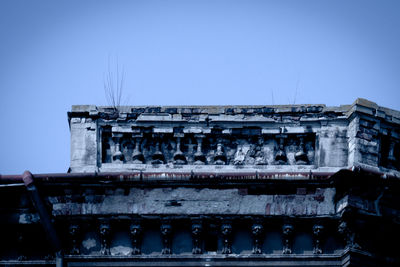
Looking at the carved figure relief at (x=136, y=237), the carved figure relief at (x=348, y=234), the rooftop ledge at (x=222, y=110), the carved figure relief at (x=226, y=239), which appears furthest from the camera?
the rooftop ledge at (x=222, y=110)

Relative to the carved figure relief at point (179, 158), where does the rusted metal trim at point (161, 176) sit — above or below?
below

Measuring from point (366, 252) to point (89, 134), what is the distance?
566 cm

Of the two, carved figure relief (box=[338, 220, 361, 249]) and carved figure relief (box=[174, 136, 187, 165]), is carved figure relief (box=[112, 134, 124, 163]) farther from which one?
carved figure relief (box=[338, 220, 361, 249])

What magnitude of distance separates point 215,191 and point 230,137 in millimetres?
1366

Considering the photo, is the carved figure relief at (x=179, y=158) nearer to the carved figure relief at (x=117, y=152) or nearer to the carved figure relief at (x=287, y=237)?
the carved figure relief at (x=117, y=152)

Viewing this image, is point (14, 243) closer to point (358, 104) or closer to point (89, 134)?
point (89, 134)

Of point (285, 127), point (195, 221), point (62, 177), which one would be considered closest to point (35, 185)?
point (62, 177)

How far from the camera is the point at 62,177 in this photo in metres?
26.0

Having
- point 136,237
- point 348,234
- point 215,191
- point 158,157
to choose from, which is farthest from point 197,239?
point 348,234

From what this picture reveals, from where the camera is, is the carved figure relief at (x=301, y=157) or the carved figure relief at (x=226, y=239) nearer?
the carved figure relief at (x=226, y=239)

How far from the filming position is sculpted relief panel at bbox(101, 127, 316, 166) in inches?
1048

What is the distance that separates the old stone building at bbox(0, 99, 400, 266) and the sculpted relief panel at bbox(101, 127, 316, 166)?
19 mm

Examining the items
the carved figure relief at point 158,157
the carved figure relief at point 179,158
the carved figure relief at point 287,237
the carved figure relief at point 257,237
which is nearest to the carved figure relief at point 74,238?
the carved figure relief at point 158,157

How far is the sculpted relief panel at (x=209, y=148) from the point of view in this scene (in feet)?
87.3
